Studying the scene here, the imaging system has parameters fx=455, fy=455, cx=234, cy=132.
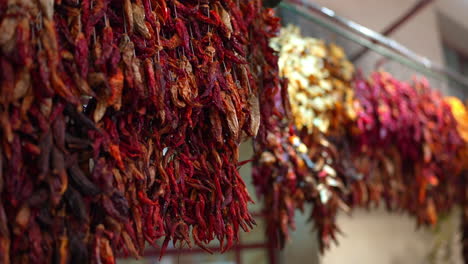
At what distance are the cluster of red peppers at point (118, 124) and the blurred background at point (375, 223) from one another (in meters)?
0.90

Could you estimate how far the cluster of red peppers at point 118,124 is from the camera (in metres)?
0.92

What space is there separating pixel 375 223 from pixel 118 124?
2.48 meters

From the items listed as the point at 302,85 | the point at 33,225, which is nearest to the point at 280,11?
the point at 302,85

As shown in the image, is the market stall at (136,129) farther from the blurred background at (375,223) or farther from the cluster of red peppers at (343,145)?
the blurred background at (375,223)

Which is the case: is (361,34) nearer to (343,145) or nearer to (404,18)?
(343,145)

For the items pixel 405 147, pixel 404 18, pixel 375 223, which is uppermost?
pixel 404 18

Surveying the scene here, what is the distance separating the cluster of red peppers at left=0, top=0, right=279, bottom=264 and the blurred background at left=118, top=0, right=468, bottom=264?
0.90 metres

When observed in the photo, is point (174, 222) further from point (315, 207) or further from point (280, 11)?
point (280, 11)

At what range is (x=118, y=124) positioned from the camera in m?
1.12

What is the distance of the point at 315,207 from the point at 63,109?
4.94ft

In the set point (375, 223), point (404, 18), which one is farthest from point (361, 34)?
point (375, 223)

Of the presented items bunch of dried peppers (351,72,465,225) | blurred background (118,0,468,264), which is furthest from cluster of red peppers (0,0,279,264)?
bunch of dried peppers (351,72,465,225)

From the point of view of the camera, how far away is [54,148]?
3.13ft

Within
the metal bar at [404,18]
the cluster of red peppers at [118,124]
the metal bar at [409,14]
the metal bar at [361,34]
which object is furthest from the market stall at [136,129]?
the metal bar at [409,14]
